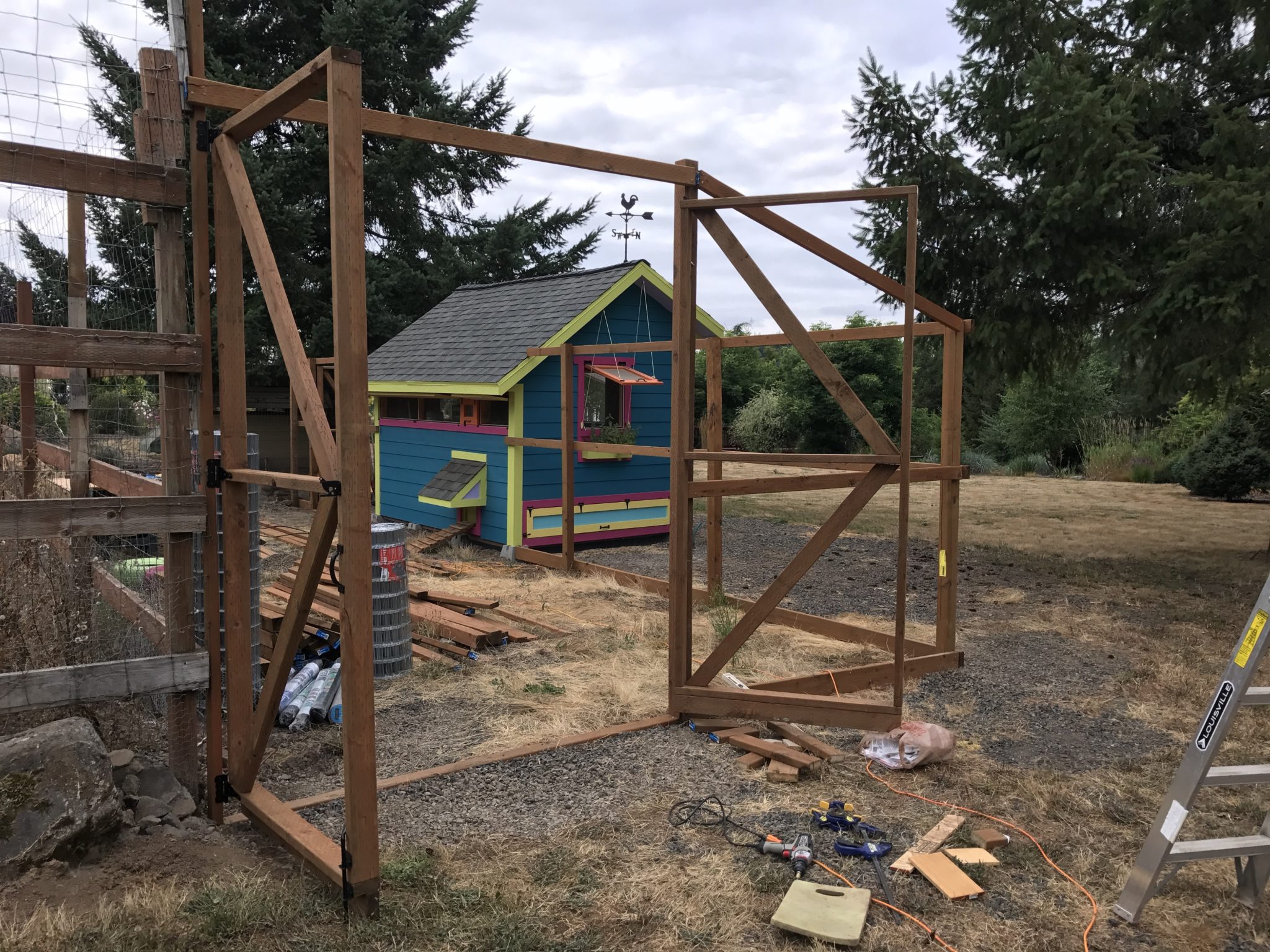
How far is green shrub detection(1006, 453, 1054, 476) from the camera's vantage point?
960 inches

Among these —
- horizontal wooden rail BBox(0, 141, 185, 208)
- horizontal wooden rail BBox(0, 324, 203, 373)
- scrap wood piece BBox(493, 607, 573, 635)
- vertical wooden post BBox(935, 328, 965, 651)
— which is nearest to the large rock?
horizontal wooden rail BBox(0, 324, 203, 373)

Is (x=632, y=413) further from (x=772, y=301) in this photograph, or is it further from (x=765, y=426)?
(x=765, y=426)

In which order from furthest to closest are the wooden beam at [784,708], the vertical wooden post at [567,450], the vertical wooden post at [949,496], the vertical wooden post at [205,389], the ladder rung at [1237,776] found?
the vertical wooden post at [567,450] → the vertical wooden post at [949,496] → the wooden beam at [784,708] → the vertical wooden post at [205,389] → the ladder rung at [1237,776]

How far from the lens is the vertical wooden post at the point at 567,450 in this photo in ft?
33.3

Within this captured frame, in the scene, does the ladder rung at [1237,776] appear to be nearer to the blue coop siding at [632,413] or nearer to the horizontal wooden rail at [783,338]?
the horizontal wooden rail at [783,338]

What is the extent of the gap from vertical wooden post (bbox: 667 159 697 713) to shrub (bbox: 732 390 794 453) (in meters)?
21.7

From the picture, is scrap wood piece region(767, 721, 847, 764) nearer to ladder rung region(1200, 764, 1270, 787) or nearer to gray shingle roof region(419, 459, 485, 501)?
ladder rung region(1200, 764, 1270, 787)

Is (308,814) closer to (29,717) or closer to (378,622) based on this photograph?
(29,717)

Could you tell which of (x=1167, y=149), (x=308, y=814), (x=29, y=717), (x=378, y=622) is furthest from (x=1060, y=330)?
(x=29, y=717)

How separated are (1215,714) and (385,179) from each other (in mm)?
21186

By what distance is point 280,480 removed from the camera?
136 inches

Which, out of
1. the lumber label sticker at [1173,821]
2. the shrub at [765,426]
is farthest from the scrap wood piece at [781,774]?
the shrub at [765,426]

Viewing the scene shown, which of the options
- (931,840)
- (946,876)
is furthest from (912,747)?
(946,876)

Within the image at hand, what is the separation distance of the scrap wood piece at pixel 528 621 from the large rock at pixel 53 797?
168 inches
